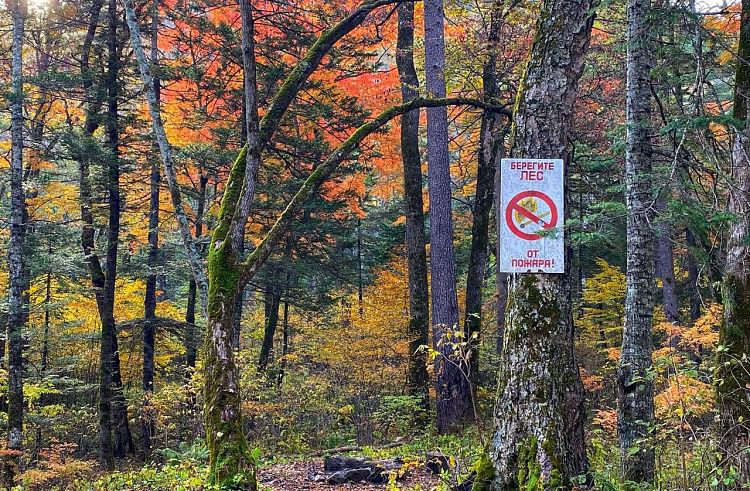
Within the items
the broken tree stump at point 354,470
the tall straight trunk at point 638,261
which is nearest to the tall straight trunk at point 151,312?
the broken tree stump at point 354,470

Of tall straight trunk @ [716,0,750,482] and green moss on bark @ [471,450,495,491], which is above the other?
tall straight trunk @ [716,0,750,482]

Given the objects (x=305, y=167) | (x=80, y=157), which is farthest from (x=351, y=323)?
(x=80, y=157)

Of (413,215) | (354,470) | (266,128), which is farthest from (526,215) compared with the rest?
(413,215)

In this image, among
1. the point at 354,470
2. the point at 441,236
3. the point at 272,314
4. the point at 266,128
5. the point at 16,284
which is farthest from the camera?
the point at 272,314

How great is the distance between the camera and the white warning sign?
358 centimetres

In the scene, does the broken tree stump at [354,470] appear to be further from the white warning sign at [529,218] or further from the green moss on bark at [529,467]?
the white warning sign at [529,218]

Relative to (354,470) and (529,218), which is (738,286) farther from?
(354,470)

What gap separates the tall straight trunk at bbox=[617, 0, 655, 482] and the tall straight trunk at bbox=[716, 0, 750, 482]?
705 mm

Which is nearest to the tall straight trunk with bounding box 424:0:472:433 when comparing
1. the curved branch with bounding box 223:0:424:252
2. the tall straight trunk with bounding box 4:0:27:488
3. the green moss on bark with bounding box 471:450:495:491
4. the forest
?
the forest

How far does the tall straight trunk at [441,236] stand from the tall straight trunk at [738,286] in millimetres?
5541

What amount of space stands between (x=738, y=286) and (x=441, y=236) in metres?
6.07

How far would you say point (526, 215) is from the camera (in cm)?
361

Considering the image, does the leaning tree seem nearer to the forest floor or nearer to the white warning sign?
the forest floor

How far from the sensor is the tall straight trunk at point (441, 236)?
948 cm
